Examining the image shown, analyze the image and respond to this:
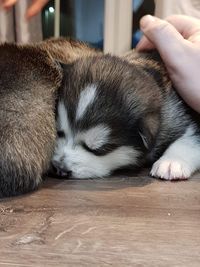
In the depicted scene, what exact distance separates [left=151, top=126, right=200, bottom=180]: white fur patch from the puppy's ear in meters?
0.09

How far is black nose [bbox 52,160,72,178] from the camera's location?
1667mm

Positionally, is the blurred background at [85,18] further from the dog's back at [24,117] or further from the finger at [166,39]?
the dog's back at [24,117]

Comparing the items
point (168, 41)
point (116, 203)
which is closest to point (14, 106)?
point (116, 203)

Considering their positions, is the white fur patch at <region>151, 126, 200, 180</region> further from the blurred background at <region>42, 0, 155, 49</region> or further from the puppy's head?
the blurred background at <region>42, 0, 155, 49</region>

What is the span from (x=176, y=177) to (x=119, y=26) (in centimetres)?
179

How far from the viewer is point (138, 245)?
1.11 metres

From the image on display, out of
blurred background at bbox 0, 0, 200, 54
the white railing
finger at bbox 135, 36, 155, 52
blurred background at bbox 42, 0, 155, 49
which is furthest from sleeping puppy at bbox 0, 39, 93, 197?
blurred background at bbox 42, 0, 155, 49

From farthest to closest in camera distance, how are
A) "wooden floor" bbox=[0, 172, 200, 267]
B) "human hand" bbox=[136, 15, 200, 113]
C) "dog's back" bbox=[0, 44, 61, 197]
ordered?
"human hand" bbox=[136, 15, 200, 113], "dog's back" bbox=[0, 44, 61, 197], "wooden floor" bbox=[0, 172, 200, 267]

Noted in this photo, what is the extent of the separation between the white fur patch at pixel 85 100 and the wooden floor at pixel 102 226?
0.71 feet

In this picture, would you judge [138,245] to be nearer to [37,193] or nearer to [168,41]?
[37,193]

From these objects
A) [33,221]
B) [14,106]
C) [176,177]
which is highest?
[14,106]

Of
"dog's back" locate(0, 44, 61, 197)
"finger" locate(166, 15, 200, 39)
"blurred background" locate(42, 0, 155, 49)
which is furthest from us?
"blurred background" locate(42, 0, 155, 49)

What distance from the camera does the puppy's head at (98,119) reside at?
165 cm

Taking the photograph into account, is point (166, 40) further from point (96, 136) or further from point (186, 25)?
point (96, 136)
